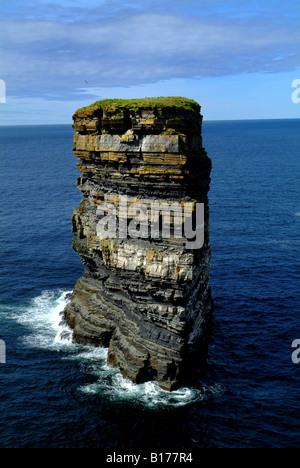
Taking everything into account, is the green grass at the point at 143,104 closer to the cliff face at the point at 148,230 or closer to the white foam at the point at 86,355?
the cliff face at the point at 148,230

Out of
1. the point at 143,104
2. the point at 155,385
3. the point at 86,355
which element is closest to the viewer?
the point at 143,104

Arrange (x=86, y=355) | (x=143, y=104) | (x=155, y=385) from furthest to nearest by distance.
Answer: (x=86, y=355) → (x=155, y=385) → (x=143, y=104)

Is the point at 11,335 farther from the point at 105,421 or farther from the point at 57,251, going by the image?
the point at 57,251

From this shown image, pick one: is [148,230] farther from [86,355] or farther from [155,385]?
[86,355]

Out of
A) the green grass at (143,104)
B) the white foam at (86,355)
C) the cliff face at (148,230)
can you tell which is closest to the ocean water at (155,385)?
the white foam at (86,355)

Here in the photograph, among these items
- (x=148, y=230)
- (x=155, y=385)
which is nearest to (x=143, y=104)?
(x=148, y=230)

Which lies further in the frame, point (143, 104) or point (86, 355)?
point (86, 355)

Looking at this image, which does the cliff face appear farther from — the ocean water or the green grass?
the ocean water
